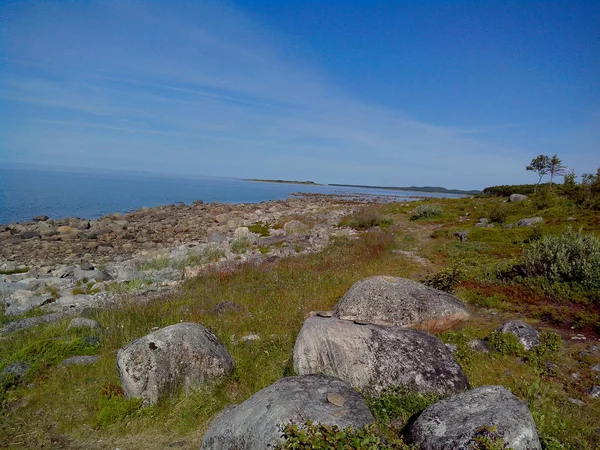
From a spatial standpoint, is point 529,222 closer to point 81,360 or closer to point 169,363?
point 169,363

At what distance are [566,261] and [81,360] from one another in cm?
1341

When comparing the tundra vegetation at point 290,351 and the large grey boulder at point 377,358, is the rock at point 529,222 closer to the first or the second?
the tundra vegetation at point 290,351

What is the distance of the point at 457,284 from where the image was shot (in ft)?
38.5

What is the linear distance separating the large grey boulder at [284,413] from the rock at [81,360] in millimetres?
4386

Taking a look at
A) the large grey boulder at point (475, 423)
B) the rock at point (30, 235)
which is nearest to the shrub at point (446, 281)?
the large grey boulder at point (475, 423)

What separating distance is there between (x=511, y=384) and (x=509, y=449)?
316 centimetres

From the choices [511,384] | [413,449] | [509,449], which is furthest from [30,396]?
[511,384]

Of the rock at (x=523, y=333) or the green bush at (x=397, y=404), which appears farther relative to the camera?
the rock at (x=523, y=333)

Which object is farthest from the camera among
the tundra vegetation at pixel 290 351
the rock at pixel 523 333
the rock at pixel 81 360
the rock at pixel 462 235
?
the rock at pixel 462 235

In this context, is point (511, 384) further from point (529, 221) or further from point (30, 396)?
point (529, 221)

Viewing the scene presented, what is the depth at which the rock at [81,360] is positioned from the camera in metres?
7.48

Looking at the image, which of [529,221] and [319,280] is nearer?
[319,280]

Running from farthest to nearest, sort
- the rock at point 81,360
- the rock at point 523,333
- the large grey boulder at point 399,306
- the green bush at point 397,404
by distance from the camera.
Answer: the large grey boulder at point 399,306 < the rock at point 81,360 < the rock at point 523,333 < the green bush at point 397,404

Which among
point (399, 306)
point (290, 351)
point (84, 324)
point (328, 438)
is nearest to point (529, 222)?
point (399, 306)
